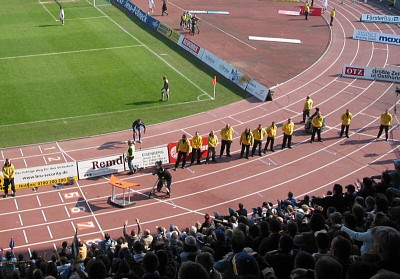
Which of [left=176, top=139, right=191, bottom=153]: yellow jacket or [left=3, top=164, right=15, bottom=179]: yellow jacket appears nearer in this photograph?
[left=3, top=164, right=15, bottom=179]: yellow jacket

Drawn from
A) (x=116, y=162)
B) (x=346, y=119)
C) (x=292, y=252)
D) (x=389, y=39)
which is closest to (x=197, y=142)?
(x=116, y=162)

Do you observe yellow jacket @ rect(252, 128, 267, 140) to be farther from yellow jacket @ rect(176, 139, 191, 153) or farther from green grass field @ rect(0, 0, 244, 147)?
green grass field @ rect(0, 0, 244, 147)

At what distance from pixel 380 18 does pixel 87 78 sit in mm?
29031

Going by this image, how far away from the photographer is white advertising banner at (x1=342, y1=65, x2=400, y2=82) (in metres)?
37.5

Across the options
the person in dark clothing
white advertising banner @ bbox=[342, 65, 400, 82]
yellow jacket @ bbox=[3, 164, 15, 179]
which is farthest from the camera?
white advertising banner @ bbox=[342, 65, 400, 82]

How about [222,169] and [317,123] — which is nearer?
[222,169]

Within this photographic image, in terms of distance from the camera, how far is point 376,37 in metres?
46.9

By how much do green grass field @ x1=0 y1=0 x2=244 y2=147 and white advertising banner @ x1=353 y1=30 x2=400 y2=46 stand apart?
1509 centimetres

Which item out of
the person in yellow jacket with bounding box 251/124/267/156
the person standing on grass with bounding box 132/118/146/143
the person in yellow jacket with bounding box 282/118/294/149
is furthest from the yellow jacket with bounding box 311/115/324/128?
the person standing on grass with bounding box 132/118/146/143

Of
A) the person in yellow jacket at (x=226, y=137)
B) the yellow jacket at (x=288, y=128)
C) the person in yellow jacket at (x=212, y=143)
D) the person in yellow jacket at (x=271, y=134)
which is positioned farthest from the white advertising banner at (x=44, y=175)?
the yellow jacket at (x=288, y=128)

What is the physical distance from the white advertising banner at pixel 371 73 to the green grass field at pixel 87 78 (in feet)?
25.9

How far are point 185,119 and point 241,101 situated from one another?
13.7ft

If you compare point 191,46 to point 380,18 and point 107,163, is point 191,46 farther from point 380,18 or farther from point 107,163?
point 380,18

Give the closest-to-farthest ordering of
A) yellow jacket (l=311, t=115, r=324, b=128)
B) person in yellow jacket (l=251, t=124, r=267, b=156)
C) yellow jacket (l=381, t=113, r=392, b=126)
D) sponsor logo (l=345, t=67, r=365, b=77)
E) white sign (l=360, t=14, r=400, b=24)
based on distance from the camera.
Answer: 1. person in yellow jacket (l=251, t=124, r=267, b=156)
2. yellow jacket (l=311, t=115, r=324, b=128)
3. yellow jacket (l=381, t=113, r=392, b=126)
4. sponsor logo (l=345, t=67, r=365, b=77)
5. white sign (l=360, t=14, r=400, b=24)
